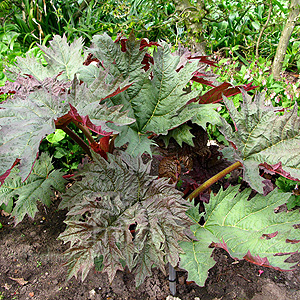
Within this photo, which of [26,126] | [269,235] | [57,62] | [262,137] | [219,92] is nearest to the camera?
[26,126]

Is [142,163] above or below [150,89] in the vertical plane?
below

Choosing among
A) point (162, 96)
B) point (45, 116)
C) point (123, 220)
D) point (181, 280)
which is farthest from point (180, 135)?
point (181, 280)

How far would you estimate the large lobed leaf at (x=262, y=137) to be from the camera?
1161 millimetres

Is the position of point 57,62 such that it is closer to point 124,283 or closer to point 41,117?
point 41,117

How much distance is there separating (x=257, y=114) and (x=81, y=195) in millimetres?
821

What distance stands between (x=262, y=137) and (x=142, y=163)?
0.53m

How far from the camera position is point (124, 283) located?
1457 mm

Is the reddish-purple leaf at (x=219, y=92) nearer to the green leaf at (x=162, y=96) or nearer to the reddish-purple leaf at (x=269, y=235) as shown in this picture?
the green leaf at (x=162, y=96)

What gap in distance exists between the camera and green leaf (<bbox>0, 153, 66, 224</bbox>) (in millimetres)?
1320

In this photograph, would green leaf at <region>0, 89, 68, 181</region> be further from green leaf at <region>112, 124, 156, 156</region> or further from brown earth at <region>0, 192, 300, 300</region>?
brown earth at <region>0, 192, 300, 300</region>

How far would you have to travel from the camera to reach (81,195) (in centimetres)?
113

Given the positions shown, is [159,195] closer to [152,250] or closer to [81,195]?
[152,250]

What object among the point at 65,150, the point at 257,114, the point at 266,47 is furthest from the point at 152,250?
the point at 266,47

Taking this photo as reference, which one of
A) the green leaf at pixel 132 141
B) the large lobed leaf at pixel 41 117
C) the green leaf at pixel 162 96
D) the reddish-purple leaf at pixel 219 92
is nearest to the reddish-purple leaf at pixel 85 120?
the large lobed leaf at pixel 41 117
